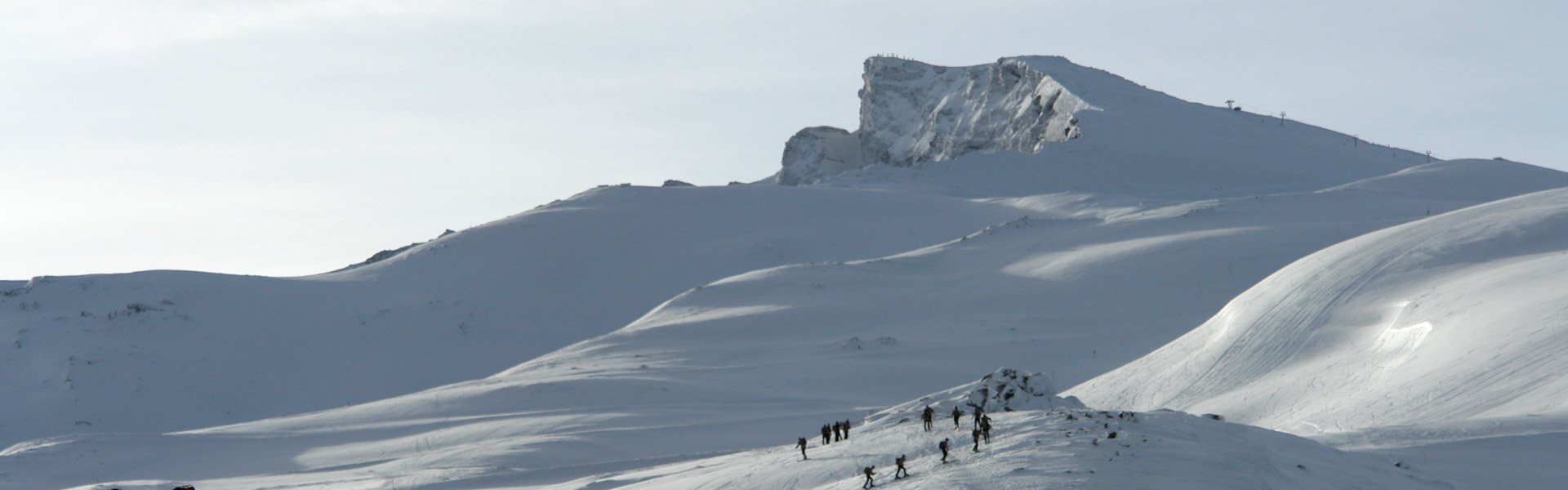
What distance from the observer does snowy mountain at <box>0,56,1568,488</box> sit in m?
13.1

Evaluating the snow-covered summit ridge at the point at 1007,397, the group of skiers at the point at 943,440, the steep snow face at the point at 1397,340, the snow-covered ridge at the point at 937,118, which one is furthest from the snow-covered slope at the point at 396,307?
the group of skiers at the point at 943,440

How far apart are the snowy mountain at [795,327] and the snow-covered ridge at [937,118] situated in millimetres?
2067

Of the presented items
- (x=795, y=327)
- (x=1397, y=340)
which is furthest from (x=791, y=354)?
(x=1397, y=340)

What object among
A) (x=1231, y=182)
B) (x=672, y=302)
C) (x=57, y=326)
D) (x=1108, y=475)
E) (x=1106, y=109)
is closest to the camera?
(x=1108, y=475)

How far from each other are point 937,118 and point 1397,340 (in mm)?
61013

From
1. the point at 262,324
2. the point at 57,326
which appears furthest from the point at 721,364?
the point at 57,326

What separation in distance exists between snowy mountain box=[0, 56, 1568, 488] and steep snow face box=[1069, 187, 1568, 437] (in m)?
0.08

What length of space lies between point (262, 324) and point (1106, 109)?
34.8 m

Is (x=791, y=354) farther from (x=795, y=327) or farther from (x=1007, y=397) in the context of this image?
(x=1007, y=397)

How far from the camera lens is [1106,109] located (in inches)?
2121

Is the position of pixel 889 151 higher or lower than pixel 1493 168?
higher

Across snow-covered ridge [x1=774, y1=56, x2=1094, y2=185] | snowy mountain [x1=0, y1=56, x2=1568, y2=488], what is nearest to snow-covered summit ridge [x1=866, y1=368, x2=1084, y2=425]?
snowy mountain [x1=0, y1=56, x2=1568, y2=488]

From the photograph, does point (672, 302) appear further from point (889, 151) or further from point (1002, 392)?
point (889, 151)

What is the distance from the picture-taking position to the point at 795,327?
26.0 meters
